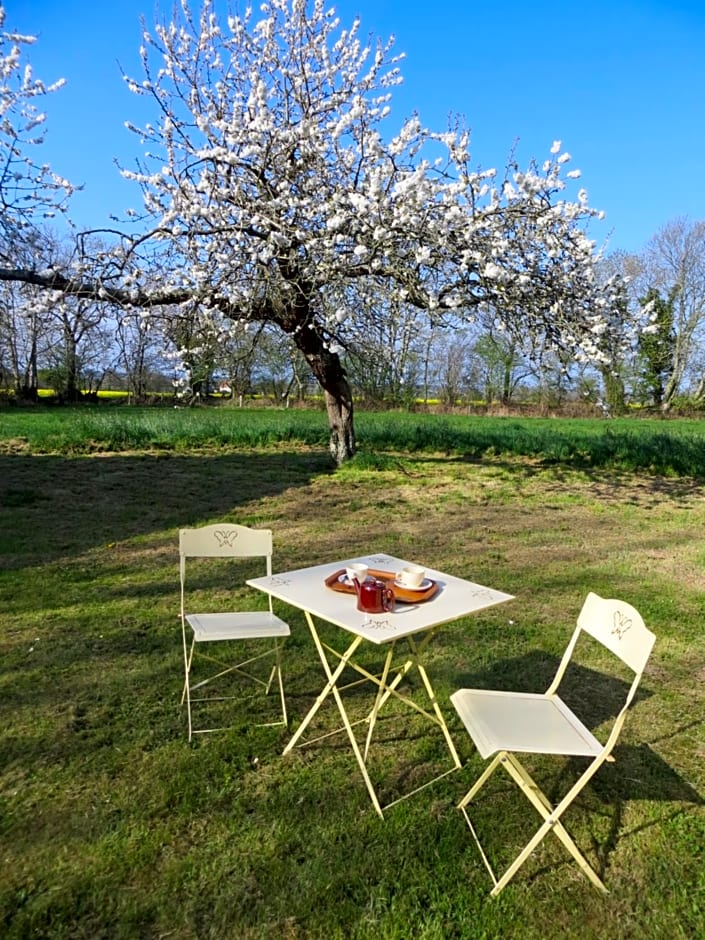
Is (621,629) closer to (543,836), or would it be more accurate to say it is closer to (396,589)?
(543,836)

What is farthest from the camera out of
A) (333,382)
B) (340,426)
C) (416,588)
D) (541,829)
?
(340,426)

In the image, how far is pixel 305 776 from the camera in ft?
8.37

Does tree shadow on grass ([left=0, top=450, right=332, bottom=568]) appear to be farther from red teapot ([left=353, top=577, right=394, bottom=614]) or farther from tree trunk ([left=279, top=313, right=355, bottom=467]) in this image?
red teapot ([left=353, top=577, right=394, bottom=614])

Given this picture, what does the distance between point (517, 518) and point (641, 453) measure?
579 cm

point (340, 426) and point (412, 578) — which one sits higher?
point (340, 426)

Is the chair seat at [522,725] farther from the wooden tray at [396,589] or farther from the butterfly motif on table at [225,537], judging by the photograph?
the butterfly motif on table at [225,537]

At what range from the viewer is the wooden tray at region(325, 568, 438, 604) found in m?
2.50

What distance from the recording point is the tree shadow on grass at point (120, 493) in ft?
21.2

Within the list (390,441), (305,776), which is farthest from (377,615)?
(390,441)

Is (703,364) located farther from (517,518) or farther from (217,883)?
(217,883)

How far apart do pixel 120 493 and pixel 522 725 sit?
25.1ft

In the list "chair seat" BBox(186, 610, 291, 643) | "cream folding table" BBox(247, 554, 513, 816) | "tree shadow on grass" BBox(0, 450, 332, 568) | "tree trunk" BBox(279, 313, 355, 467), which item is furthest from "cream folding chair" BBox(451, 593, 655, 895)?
"tree trunk" BBox(279, 313, 355, 467)

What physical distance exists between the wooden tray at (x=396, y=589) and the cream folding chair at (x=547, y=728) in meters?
0.42

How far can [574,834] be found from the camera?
7.55ft
